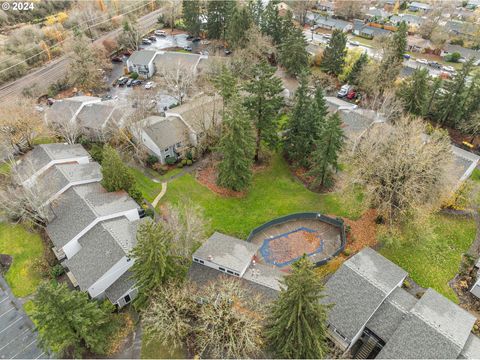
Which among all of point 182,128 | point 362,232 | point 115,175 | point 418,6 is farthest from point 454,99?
point 418,6

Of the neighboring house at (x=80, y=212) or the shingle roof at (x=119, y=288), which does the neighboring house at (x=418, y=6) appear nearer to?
the neighboring house at (x=80, y=212)

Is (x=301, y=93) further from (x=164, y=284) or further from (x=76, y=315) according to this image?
(x=76, y=315)

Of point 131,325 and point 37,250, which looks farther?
point 37,250

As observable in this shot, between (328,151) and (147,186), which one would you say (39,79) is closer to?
(147,186)

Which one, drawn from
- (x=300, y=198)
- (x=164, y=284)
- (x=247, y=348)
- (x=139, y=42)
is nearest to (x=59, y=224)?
(x=164, y=284)

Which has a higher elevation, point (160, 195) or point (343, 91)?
point (343, 91)

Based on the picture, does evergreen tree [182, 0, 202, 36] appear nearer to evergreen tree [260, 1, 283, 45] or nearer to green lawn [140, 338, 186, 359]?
evergreen tree [260, 1, 283, 45]
